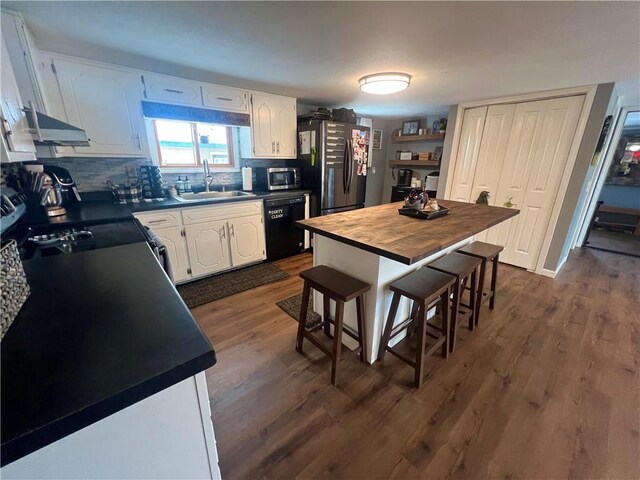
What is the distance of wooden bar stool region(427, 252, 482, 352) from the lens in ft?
5.97

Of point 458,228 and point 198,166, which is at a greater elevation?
point 198,166

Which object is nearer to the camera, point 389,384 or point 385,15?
point 385,15

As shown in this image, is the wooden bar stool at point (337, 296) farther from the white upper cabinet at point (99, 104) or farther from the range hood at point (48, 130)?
the white upper cabinet at point (99, 104)

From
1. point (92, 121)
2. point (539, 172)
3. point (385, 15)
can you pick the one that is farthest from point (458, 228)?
point (92, 121)

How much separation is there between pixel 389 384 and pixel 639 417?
1393 mm

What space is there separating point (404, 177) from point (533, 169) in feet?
7.38

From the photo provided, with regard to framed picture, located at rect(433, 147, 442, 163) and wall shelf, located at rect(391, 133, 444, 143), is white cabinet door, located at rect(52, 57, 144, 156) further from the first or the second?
framed picture, located at rect(433, 147, 442, 163)

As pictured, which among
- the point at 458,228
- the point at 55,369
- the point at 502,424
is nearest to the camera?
the point at 55,369

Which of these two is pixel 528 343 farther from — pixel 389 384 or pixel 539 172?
pixel 539 172

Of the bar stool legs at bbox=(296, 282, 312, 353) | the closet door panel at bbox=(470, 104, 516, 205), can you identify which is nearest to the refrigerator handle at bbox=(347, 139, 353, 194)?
the closet door panel at bbox=(470, 104, 516, 205)

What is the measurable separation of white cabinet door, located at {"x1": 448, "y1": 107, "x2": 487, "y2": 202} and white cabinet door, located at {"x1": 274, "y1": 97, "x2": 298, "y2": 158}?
2.39 meters

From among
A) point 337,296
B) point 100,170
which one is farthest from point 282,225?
point 337,296

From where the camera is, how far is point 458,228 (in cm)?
182

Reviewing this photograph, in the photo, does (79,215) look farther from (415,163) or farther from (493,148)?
(415,163)
